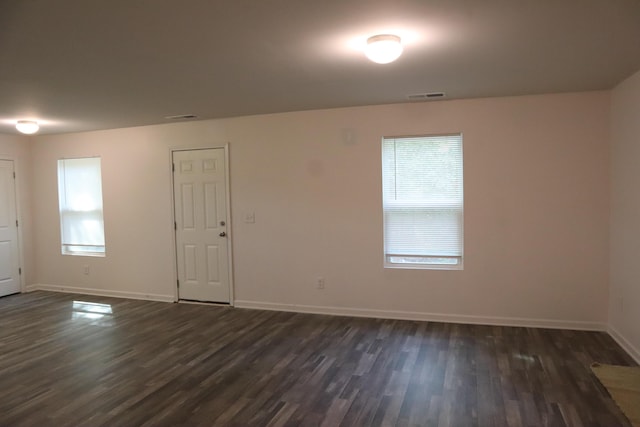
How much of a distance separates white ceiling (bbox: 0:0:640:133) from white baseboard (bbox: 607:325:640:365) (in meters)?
2.30

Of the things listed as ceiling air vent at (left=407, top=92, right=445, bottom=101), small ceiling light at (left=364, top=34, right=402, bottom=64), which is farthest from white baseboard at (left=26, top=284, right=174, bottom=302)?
small ceiling light at (left=364, top=34, right=402, bottom=64)

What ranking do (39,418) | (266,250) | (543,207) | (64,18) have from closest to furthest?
(64,18), (39,418), (543,207), (266,250)

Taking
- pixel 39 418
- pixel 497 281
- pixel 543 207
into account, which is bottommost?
pixel 39 418

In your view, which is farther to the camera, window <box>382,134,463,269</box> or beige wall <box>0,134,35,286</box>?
beige wall <box>0,134,35,286</box>

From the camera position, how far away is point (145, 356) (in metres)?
3.95

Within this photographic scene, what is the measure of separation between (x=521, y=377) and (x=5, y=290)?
7.03m

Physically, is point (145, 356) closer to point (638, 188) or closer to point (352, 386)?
point (352, 386)

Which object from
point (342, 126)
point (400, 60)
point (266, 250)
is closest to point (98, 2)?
point (400, 60)

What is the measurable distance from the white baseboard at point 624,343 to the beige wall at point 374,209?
180mm

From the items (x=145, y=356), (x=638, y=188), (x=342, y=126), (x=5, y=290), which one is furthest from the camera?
(x=5, y=290)

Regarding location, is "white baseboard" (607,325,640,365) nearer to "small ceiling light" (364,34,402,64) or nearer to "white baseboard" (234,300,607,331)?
"white baseboard" (234,300,607,331)

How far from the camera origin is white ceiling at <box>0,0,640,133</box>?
2.24 m

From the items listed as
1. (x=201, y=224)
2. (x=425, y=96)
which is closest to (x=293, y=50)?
(x=425, y=96)

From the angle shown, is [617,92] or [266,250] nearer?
[617,92]
